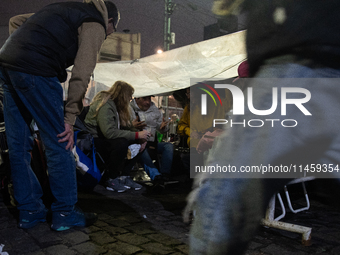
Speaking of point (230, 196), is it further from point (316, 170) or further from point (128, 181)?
point (128, 181)

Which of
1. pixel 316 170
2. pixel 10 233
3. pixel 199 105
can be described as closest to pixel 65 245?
pixel 10 233

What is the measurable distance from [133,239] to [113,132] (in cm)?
211

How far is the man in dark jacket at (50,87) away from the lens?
2.21 meters

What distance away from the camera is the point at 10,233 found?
2.31m

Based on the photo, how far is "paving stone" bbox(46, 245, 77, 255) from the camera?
6.48ft

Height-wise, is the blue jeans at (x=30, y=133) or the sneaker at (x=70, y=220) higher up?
the blue jeans at (x=30, y=133)

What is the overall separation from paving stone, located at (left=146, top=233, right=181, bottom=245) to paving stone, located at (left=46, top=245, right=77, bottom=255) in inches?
24.7

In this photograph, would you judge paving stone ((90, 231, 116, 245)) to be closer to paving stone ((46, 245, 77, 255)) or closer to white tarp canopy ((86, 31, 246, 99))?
paving stone ((46, 245, 77, 255))

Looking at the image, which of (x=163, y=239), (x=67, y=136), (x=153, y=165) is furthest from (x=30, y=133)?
(x=153, y=165)

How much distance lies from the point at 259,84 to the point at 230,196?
1.30ft

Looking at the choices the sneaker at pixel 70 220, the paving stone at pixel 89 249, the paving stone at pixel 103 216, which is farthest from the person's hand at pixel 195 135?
the paving stone at pixel 89 249

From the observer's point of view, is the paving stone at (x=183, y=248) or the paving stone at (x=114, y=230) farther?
the paving stone at (x=114, y=230)

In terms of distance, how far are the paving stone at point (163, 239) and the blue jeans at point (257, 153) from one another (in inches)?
51.8

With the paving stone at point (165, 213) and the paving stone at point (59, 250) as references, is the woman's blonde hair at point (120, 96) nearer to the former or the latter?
the paving stone at point (165, 213)
